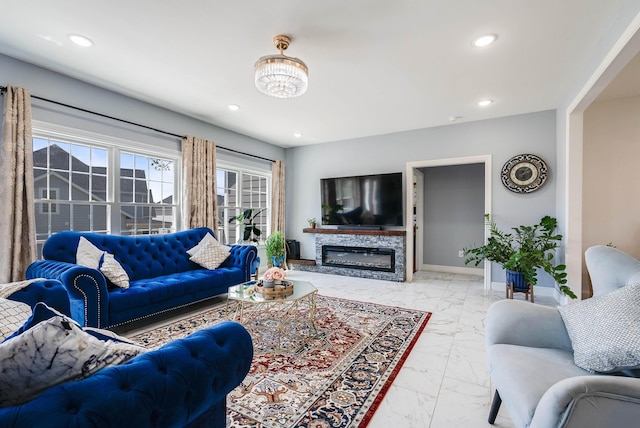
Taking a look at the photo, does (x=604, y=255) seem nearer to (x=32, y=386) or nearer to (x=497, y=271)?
(x=32, y=386)

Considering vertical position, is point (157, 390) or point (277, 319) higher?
point (157, 390)

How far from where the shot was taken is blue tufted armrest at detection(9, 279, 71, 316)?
5.53ft

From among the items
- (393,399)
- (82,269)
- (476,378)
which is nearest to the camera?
(393,399)

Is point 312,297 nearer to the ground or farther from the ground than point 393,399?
farther from the ground

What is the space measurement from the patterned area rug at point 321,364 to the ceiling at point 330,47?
2.61 meters

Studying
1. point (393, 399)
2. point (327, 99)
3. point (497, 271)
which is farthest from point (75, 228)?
point (497, 271)

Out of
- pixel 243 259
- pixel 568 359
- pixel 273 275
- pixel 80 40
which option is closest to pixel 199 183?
pixel 243 259

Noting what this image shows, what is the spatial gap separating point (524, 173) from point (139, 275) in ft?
17.3

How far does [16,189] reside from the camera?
9.11 feet

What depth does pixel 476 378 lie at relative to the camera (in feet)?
6.99

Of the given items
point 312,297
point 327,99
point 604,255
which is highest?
point 327,99

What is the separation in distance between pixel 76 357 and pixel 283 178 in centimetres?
565

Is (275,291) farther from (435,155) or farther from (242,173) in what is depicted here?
(435,155)

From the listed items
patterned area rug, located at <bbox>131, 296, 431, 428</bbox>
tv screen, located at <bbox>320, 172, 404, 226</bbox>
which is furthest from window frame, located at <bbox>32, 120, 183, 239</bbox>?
tv screen, located at <bbox>320, 172, 404, 226</bbox>
